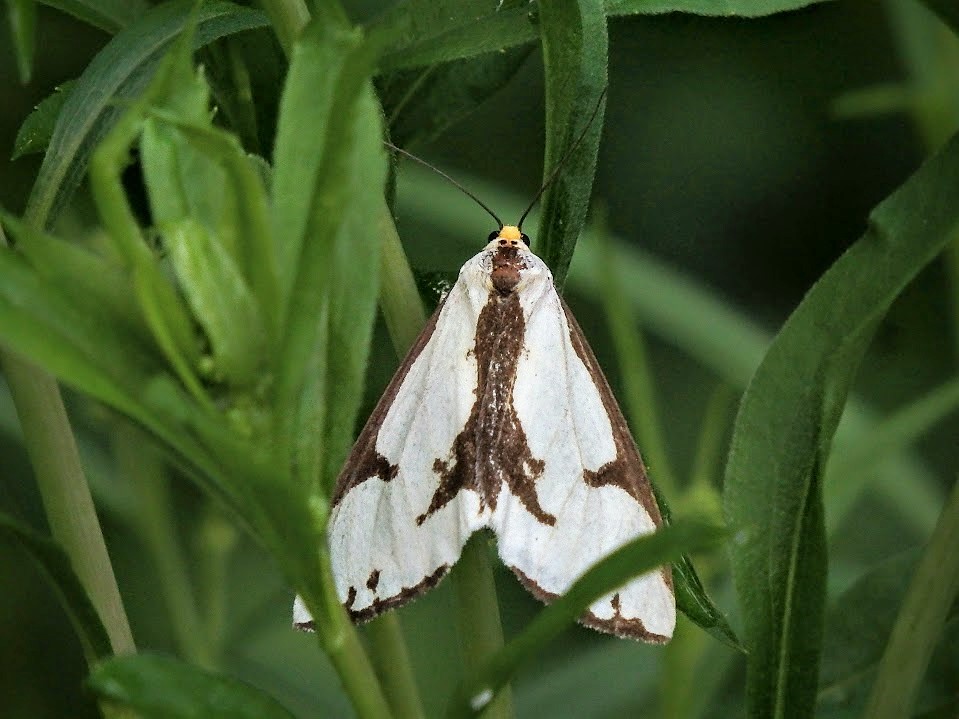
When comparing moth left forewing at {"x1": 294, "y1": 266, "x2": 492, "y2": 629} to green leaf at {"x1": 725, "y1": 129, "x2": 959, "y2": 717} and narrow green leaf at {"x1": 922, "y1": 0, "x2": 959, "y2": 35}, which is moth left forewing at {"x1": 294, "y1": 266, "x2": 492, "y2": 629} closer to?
green leaf at {"x1": 725, "y1": 129, "x2": 959, "y2": 717}

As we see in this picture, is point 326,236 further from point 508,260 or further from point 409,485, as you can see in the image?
point 508,260

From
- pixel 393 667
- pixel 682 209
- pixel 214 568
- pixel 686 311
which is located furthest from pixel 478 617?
pixel 682 209

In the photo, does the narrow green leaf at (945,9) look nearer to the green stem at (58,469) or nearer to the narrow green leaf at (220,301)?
the narrow green leaf at (220,301)

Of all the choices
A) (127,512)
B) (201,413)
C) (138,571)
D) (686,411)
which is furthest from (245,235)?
(686,411)

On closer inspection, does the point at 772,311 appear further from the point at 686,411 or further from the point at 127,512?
the point at 127,512

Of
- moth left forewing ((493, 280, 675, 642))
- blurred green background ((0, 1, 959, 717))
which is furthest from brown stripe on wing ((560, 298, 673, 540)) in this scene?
blurred green background ((0, 1, 959, 717))
